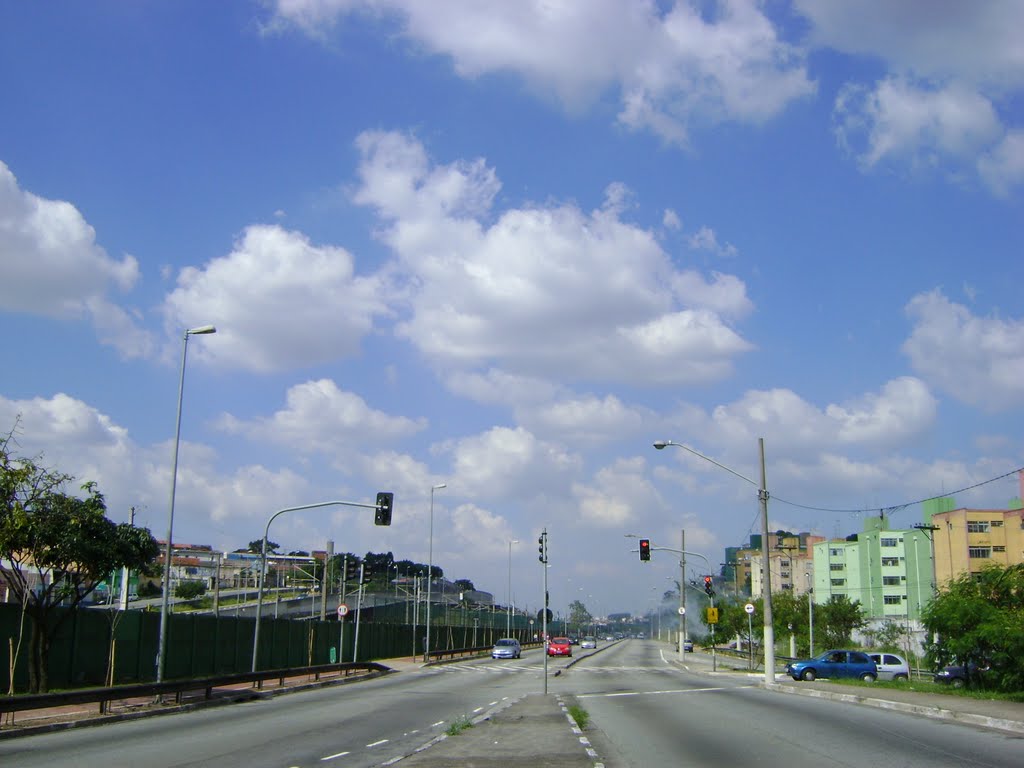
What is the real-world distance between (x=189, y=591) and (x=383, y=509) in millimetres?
97784

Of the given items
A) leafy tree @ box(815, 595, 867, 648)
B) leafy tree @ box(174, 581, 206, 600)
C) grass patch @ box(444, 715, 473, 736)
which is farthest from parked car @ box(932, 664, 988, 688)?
leafy tree @ box(174, 581, 206, 600)

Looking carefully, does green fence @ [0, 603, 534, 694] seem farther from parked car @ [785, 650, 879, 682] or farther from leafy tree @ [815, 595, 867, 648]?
leafy tree @ [815, 595, 867, 648]

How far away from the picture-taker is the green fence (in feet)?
89.2

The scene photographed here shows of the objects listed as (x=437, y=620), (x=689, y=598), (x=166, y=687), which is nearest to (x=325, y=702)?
(x=166, y=687)

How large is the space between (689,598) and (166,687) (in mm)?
133009

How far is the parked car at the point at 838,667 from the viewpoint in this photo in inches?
1548

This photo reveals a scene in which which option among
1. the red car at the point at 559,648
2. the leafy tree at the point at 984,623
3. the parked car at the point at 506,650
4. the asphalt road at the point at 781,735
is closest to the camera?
the asphalt road at the point at 781,735

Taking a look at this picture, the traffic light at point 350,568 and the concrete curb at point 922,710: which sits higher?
the traffic light at point 350,568

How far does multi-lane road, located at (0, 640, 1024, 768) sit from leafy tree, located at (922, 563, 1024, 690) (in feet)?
14.5

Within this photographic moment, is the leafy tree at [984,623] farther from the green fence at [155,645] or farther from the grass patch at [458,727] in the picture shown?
the green fence at [155,645]

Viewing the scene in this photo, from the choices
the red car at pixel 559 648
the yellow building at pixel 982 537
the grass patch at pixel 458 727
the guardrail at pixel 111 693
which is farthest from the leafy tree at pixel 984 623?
the yellow building at pixel 982 537

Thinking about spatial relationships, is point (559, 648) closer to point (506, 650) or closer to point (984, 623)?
point (506, 650)

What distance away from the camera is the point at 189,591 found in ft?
392

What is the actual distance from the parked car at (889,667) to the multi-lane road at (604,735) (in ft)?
46.7
